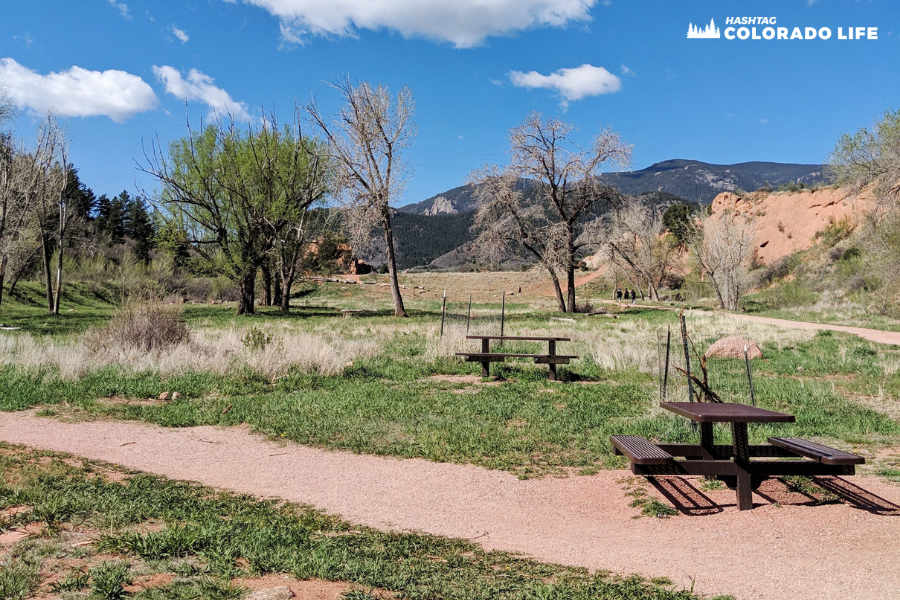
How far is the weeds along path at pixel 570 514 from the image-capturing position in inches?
164

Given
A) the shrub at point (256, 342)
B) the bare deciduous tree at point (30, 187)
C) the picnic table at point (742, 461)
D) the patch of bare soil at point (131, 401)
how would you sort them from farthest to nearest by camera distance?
the bare deciduous tree at point (30, 187) < the shrub at point (256, 342) < the patch of bare soil at point (131, 401) < the picnic table at point (742, 461)

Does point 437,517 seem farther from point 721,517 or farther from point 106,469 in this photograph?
point 106,469

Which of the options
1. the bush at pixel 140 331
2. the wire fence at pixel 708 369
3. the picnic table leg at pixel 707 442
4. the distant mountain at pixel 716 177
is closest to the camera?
the picnic table leg at pixel 707 442

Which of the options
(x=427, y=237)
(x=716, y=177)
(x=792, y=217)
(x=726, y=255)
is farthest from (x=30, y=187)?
(x=716, y=177)

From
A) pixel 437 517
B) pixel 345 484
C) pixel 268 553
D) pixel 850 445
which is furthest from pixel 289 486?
pixel 850 445

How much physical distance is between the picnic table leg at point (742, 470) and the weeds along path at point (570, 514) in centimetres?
10

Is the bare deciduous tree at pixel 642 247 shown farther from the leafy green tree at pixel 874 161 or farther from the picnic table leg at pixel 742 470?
the picnic table leg at pixel 742 470

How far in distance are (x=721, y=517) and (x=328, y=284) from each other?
52606 mm

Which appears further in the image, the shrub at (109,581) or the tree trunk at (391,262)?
the tree trunk at (391,262)

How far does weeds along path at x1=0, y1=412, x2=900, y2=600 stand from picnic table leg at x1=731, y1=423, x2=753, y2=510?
0.10 m

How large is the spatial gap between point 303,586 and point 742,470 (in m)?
3.95

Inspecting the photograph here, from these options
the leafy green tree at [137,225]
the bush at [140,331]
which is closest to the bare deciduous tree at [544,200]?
the bush at [140,331]

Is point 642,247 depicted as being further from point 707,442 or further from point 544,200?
point 707,442

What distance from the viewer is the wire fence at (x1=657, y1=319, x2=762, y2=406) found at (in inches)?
369
